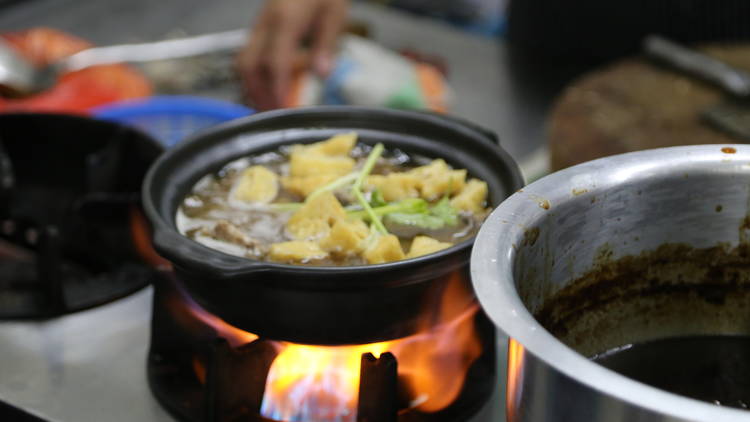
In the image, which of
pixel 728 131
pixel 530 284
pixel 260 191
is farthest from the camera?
pixel 728 131

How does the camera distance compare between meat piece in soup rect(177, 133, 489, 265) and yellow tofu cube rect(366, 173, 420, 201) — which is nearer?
meat piece in soup rect(177, 133, 489, 265)

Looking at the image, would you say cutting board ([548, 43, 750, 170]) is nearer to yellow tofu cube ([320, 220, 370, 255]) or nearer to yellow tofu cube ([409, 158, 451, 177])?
yellow tofu cube ([409, 158, 451, 177])

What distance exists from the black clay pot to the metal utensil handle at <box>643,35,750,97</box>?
1.18 meters

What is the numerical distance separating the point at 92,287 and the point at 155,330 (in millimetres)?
351

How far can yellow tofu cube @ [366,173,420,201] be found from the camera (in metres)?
1.22

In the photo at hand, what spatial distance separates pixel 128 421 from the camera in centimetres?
112

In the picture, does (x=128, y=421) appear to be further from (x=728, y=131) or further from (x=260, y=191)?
(x=728, y=131)

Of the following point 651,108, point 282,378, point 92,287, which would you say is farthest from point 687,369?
A: point 651,108

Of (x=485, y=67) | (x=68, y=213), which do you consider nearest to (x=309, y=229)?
(x=68, y=213)

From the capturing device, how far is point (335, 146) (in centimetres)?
131

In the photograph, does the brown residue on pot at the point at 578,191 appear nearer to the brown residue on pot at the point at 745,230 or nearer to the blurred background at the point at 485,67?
the brown residue on pot at the point at 745,230

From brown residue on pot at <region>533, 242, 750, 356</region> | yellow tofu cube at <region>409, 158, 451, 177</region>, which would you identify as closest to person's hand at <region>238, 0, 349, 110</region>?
yellow tofu cube at <region>409, 158, 451, 177</region>

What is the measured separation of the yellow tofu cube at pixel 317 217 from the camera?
44.4 inches

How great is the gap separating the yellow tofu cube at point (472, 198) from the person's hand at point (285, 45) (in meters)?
1.30
